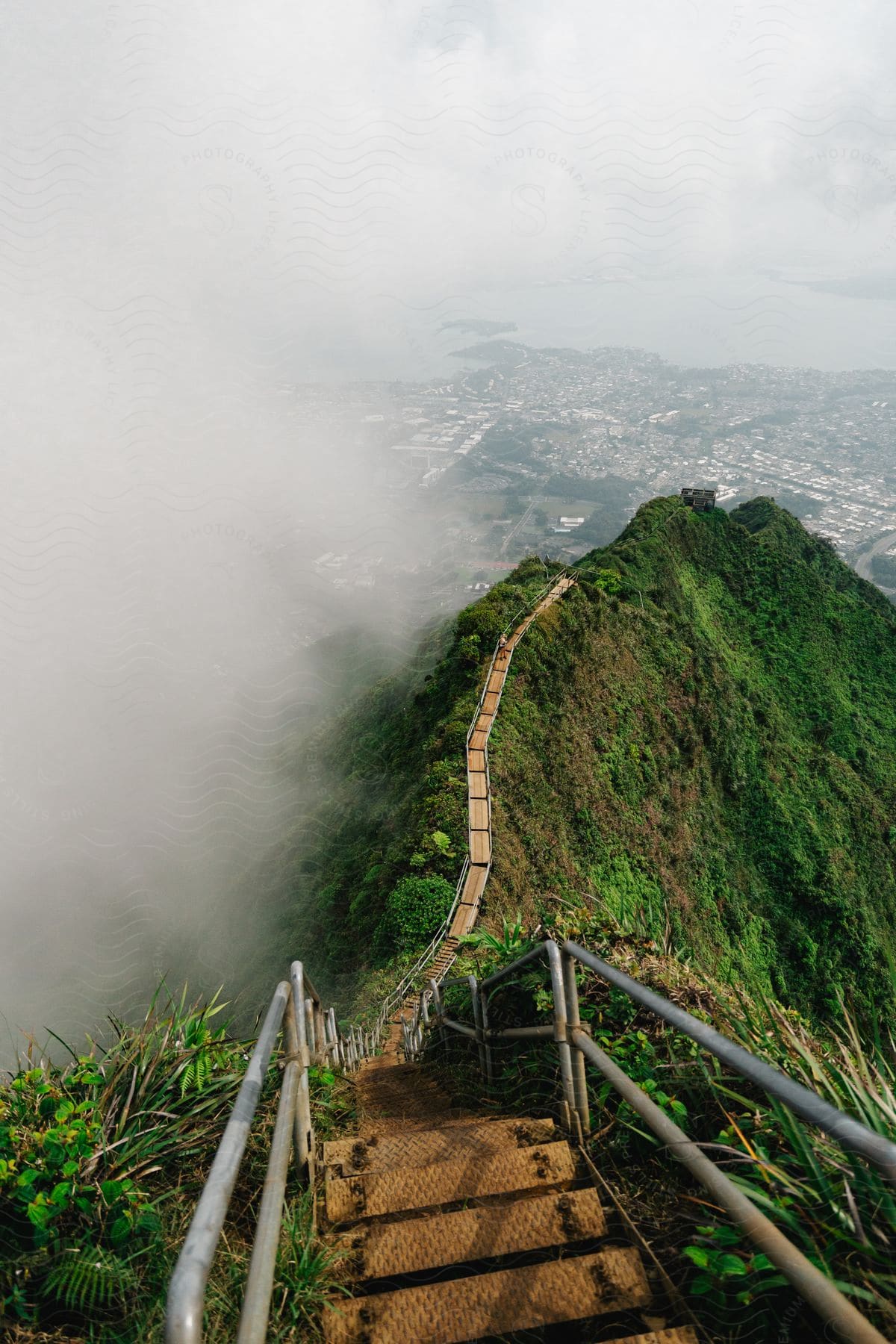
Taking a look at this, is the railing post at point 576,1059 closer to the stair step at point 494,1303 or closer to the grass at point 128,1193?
the stair step at point 494,1303

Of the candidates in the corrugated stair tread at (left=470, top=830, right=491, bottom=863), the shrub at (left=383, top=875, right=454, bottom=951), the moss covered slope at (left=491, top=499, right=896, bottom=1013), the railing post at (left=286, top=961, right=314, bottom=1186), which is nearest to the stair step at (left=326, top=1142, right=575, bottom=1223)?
the railing post at (left=286, top=961, right=314, bottom=1186)

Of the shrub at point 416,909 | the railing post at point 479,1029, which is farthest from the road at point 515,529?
the railing post at point 479,1029

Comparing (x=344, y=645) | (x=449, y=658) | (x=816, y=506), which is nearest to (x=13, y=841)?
(x=344, y=645)

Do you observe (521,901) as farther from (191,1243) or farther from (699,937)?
(191,1243)

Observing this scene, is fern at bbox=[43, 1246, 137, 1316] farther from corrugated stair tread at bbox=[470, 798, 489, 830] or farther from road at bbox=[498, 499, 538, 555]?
road at bbox=[498, 499, 538, 555]

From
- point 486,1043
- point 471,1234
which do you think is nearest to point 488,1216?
point 471,1234

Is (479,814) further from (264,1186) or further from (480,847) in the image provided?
(264,1186)
